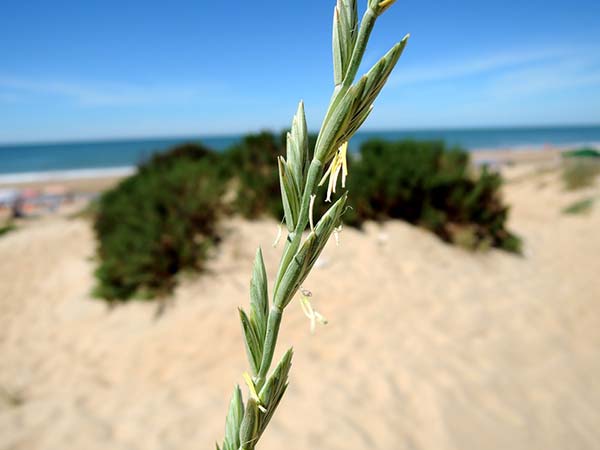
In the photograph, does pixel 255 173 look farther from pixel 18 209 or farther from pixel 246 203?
pixel 18 209

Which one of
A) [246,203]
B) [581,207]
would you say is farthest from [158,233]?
[581,207]

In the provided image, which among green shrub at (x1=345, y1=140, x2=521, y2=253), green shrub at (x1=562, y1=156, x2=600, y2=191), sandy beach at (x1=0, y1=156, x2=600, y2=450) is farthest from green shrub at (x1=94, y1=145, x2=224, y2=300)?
green shrub at (x1=562, y1=156, x2=600, y2=191)

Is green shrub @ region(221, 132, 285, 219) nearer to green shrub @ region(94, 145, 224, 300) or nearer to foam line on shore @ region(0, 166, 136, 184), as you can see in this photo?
green shrub @ region(94, 145, 224, 300)

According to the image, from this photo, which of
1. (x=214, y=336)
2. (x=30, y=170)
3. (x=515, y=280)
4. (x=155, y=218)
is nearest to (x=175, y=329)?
(x=214, y=336)

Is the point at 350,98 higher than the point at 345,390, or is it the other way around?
the point at 350,98

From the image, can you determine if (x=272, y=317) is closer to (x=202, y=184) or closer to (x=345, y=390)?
(x=345, y=390)

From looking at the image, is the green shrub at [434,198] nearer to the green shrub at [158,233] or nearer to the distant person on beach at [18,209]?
the green shrub at [158,233]
